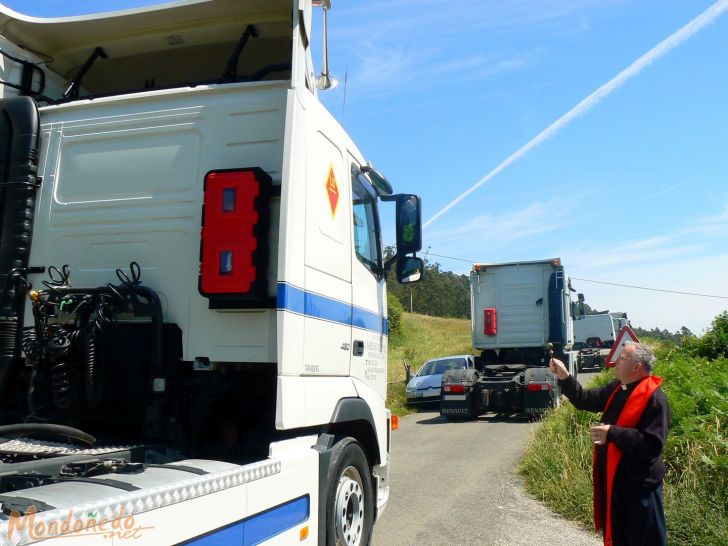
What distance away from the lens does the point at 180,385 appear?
3.98 meters

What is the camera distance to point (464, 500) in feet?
24.0

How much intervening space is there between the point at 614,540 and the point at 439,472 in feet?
16.2

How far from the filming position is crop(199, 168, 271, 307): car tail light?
3.71 metres

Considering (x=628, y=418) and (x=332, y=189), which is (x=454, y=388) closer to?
(x=628, y=418)

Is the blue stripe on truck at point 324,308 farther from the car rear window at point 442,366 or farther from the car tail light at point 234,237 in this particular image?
the car rear window at point 442,366

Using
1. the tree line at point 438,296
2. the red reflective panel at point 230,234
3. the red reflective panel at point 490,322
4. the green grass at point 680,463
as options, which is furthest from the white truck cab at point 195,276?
the tree line at point 438,296

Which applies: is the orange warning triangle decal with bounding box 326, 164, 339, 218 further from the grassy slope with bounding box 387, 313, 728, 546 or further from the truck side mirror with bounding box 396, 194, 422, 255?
the grassy slope with bounding box 387, 313, 728, 546

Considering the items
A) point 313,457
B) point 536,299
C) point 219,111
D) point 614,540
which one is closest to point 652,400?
point 614,540

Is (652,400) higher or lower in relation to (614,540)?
higher

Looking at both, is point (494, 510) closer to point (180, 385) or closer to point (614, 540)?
point (614, 540)

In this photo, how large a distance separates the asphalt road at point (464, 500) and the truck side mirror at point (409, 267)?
234cm

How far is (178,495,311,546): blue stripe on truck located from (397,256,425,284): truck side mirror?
2.39m

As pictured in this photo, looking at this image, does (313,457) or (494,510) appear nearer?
(313,457)

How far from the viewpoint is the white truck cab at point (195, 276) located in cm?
370
